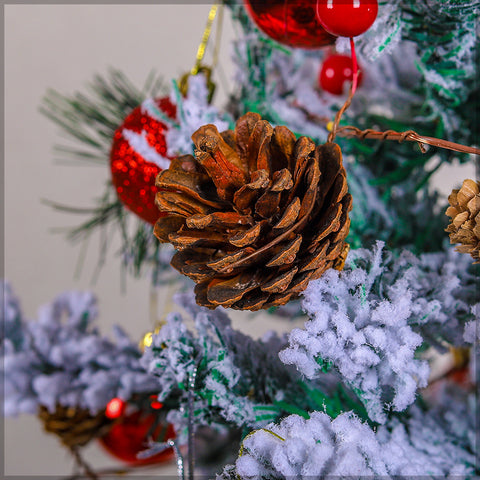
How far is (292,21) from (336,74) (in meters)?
0.12

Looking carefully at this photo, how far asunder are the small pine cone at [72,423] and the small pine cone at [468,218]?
0.33 meters

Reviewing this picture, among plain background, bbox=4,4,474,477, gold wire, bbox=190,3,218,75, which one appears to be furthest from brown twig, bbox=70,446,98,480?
gold wire, bbox=190,3,218,75

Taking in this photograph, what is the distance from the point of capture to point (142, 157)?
0.30 meters

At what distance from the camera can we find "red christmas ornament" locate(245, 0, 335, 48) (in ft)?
0.94

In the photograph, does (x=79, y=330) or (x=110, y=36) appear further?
(x=110, y=36)

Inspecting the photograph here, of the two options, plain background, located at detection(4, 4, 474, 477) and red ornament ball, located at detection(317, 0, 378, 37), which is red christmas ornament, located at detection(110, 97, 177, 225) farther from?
plain background, located at detection(4, 4, 474, 477)

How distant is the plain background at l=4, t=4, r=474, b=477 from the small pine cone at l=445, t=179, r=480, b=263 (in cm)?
46

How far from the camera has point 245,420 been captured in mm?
250

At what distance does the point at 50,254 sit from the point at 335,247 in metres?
0.58

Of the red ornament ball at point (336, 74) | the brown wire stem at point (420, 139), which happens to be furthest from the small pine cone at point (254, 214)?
the red ornament ball at point (336, 74)

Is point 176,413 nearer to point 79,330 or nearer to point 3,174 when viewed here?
point 79,330

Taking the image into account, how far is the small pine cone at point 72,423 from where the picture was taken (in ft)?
1.29

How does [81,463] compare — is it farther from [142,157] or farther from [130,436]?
[142,157]

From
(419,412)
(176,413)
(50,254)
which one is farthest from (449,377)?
(50,254)
